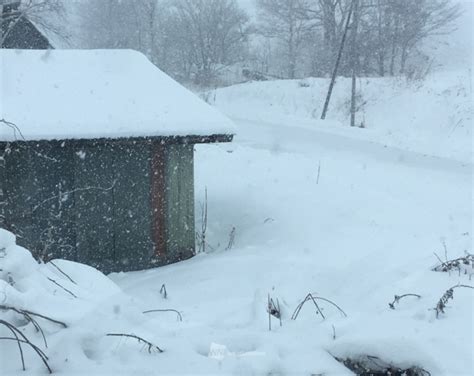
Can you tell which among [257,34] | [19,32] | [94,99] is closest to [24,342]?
[94,99]

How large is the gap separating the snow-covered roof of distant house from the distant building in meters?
12.9

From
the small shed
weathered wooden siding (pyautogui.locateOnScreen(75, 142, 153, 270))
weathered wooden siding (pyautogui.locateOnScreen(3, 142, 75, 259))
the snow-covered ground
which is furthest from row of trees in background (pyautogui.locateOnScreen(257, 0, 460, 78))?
weathered wooden siding (pyautogui.locateOnScreen(3, 142, 75, 259))

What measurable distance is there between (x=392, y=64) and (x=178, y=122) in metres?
25.3

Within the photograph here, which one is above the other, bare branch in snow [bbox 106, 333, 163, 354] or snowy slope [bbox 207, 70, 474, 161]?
snowy slope [bbox 207, 70, 474, 161]

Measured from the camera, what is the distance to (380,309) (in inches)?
180

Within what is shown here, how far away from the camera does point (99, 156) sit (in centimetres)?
677

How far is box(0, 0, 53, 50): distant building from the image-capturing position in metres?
A: 19.2

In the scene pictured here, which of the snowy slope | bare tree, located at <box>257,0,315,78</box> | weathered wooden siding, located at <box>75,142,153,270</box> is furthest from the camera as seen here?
bare tree, located at <box>257,0,315,78</box>

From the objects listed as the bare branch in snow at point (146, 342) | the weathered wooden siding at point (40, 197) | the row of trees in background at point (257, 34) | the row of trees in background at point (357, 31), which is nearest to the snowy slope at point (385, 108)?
the row of trees in background at point (357, 31)

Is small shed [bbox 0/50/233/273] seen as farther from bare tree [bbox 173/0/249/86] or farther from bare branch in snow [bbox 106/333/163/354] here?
bare tree [bbox 173/0/249/86]

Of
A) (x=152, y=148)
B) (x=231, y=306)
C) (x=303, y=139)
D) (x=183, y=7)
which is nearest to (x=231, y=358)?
(x=231, y=306)

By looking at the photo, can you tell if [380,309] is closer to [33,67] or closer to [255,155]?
[33,67]

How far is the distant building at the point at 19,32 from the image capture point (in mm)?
19250

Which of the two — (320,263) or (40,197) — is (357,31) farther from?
(40,197)
